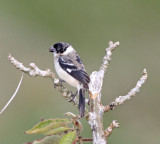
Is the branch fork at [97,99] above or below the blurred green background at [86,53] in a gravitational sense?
below

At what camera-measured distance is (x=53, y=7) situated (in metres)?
10.0

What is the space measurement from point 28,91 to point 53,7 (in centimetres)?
274

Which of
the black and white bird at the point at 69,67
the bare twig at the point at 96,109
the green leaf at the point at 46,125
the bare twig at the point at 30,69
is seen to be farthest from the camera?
the black and white bird at the point at 69,67

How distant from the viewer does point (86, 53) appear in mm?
8695

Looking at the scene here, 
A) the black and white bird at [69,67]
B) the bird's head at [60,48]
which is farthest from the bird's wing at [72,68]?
the bird's head at [60,48]

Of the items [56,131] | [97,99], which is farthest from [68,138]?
[97,99]

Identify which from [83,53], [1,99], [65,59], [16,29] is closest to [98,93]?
[65,59]

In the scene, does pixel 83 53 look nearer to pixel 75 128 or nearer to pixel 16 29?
pixel 16 29

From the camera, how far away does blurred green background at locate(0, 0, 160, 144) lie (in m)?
7.17

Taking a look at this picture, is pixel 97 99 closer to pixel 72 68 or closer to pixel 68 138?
pixel 68 138

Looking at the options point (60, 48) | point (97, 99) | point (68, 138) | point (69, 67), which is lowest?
point (68, 138)

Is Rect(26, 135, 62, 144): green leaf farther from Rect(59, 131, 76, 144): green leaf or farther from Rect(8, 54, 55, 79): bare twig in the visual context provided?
Rect(8, 54, 55, 79): bare twig

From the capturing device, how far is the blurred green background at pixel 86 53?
23.5 ft

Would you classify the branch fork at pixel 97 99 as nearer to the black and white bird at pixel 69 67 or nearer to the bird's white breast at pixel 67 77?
the black and white bird at pixel 69 67
